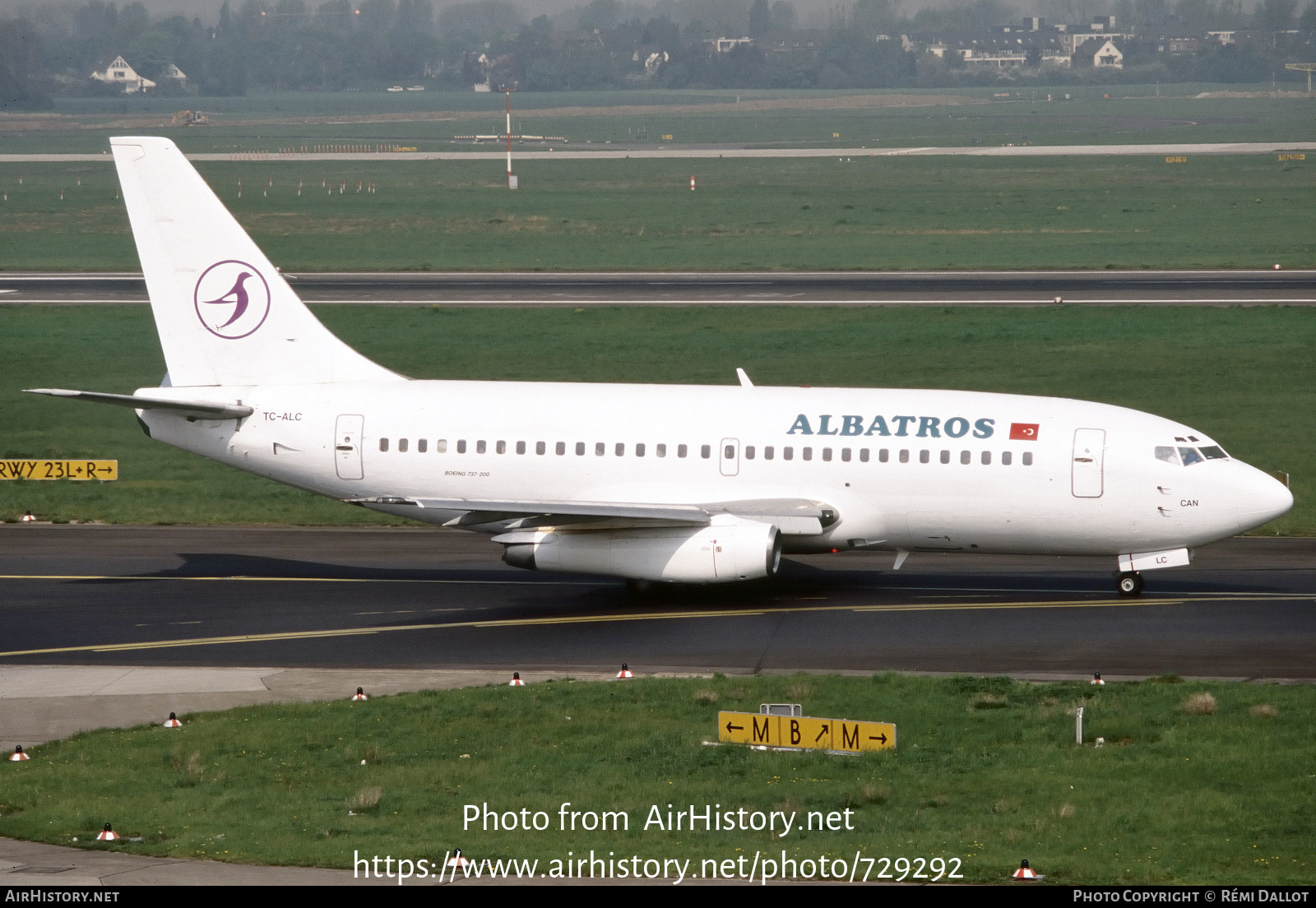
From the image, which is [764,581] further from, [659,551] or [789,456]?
[659,551]

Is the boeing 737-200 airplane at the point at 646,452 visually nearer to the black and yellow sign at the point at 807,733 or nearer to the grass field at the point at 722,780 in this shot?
the grass field at the point at 722,780

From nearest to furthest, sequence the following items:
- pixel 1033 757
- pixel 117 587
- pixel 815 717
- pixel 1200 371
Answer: pixel 1033 757, pixel 815 717, pixel 117 587, pixel 1200 371

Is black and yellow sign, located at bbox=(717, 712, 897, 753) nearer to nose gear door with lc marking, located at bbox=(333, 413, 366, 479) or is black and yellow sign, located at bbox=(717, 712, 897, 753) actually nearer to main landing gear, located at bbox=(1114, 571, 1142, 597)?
main landing gear, located at bbox=(1114, 571, 1142, 597)

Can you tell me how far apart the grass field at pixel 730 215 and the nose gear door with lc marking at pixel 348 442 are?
5963 cm

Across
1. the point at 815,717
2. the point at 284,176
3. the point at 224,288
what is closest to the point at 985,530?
the point at 815,717

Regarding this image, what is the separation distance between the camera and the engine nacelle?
3522cm

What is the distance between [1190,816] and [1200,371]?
45.2 m

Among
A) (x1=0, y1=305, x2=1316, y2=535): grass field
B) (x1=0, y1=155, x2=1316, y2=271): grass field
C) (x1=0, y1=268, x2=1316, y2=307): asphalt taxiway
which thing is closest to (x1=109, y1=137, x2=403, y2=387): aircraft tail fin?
(x1=0, y1=305, x2=1316, y2=535): grass field

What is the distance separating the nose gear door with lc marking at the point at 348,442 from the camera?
38438 millimetres

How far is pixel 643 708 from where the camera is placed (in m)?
27.7

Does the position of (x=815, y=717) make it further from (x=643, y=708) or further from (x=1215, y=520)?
(x=1215, y=520)

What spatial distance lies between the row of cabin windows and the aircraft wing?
104 centimetres

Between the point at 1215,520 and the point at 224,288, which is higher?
the point at 224,288

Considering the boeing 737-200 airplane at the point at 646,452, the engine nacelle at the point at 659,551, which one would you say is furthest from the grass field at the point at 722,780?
the boeing 737-200 airplane at the point at 646,452
